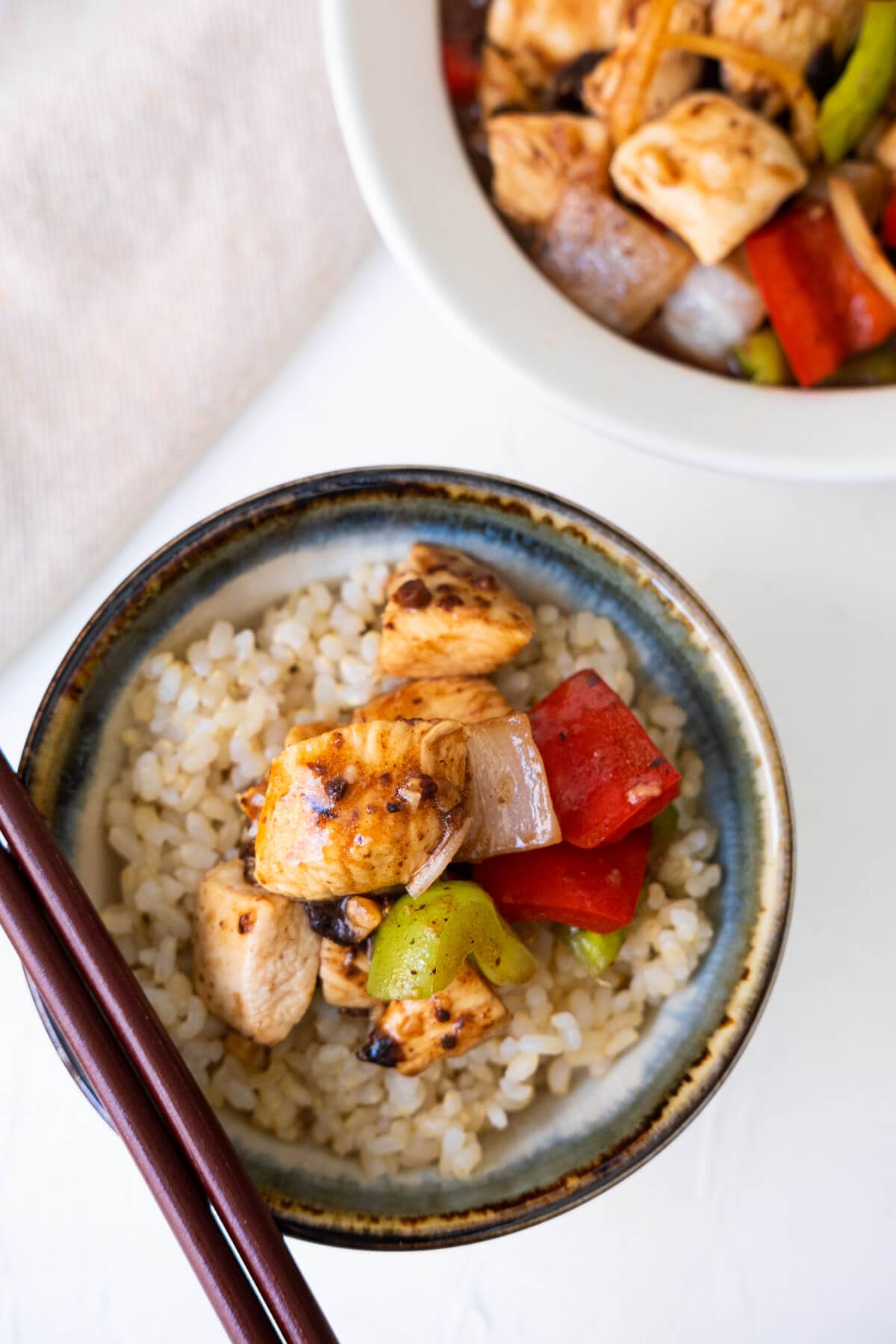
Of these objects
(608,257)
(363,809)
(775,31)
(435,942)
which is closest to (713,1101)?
(435,942)

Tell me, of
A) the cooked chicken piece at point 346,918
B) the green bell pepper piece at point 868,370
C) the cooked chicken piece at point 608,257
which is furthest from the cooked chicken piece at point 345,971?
the green bell pepper piece at point 868,370

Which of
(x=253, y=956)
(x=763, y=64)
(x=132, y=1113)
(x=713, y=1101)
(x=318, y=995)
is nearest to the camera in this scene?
(x=132, y=1113)

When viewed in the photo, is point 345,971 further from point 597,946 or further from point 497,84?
point 497,84

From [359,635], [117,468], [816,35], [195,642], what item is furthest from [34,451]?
[816,35]

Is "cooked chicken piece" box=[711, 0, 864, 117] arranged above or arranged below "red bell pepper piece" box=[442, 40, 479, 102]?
below

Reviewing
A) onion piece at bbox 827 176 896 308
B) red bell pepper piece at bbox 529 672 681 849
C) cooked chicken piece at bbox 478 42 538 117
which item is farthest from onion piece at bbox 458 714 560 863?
cooked chicken piece at bbox 478 42 538 117

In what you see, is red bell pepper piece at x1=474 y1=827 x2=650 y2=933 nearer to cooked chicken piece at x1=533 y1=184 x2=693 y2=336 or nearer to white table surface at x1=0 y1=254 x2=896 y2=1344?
white table surface at x1=0 y1=254 x2=896 y2=1344
